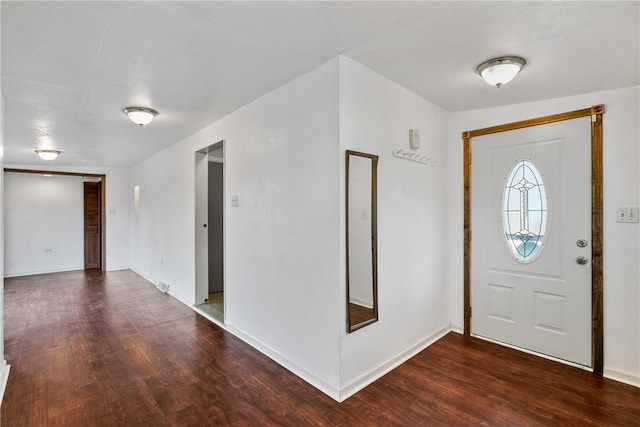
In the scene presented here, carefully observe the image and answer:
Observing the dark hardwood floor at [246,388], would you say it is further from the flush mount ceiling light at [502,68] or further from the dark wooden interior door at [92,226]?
the dark wooden interior door at [92,226]

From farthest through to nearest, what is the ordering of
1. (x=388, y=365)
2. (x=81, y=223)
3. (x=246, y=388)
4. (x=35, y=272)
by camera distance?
(x=81, y=223)
(x=35, y=272)
(x=388, y=365)
(x=246, y=388)

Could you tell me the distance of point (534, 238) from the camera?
2.95 metres

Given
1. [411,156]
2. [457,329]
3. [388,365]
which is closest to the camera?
[388,365]

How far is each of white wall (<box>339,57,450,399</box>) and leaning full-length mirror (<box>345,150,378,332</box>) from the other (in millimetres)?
67

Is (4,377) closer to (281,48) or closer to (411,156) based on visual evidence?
(281,48)

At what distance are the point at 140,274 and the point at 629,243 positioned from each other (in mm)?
7571

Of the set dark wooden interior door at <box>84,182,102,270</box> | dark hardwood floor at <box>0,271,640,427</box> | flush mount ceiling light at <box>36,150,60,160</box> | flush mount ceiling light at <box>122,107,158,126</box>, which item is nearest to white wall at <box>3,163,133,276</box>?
dark wooden interior door at <box>84,182,102,270</box>

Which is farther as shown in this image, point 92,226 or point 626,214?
point 92,226

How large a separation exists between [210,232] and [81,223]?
4.41 metres

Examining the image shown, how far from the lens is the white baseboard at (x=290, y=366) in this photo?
7.54ft

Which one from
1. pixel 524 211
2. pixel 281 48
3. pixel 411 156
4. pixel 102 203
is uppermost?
pixel 281 48

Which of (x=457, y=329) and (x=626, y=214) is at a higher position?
(x=626, y=214)

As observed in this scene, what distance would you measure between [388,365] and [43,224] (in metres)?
8.05

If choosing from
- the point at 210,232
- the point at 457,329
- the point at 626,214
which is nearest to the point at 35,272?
the point at 210,232
